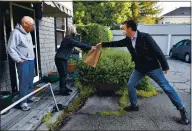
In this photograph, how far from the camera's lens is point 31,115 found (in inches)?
151

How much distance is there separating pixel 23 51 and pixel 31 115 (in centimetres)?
124

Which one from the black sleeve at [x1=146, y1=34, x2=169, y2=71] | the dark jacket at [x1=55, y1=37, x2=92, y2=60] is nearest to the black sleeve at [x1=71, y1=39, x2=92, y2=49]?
the dark jacket at [x1=55, y1=37, x2=92, y2=60]

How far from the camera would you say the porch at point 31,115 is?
11.1 ft

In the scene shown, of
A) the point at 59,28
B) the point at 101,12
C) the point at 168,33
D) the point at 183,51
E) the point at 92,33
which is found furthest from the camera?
the point at 101,12

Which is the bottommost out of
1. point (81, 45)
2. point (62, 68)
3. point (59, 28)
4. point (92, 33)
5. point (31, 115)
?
point (31, 115)

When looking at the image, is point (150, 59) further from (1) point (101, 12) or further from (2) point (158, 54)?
(1) point (101, 12)

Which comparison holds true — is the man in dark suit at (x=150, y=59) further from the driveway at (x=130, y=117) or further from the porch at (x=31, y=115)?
the porch at (x=31, y=115)

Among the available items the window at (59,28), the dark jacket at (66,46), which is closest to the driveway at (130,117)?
the dark jacket at (66,46)

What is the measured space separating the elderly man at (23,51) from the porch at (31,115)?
0.64ft

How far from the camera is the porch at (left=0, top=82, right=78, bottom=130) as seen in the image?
11.1ft

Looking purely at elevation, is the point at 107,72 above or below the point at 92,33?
below

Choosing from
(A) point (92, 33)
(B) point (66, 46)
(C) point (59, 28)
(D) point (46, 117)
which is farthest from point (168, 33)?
(D) point (46, 117)

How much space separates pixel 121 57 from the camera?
19.8ft

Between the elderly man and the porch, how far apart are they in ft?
0.64
